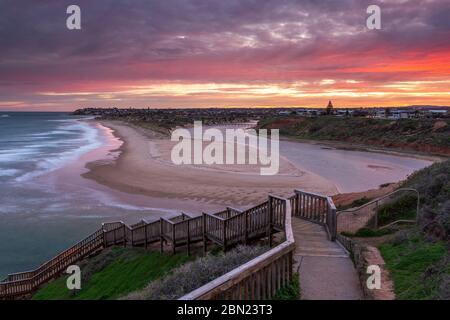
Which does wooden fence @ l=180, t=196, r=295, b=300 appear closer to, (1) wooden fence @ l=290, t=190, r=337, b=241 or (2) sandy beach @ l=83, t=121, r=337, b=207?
(1) wooden fence @ l=290, t=190, r=337, b=241

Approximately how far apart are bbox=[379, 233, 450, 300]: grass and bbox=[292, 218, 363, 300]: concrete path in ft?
2.70

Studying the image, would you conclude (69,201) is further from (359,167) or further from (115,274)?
(359,167)

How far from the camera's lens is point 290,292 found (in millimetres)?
6863

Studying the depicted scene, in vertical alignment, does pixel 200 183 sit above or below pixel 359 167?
below

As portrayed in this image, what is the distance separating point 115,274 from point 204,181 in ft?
51.9

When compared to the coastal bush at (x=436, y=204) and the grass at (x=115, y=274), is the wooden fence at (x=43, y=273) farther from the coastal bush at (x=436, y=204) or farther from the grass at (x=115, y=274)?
the coastal bush at (x=436, y=204)

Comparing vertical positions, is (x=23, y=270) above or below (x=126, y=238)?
below

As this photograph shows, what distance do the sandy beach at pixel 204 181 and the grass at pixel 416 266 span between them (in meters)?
13.6

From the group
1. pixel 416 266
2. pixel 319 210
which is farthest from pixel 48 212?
pixel 416 266

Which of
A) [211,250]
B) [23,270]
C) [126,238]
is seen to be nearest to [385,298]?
[211,250]

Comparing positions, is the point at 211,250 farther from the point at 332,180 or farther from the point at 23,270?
the point at 332,180

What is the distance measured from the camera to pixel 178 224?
571 inches

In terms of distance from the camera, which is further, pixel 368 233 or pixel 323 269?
pixel 368 233

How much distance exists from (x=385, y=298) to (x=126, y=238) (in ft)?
39.6
